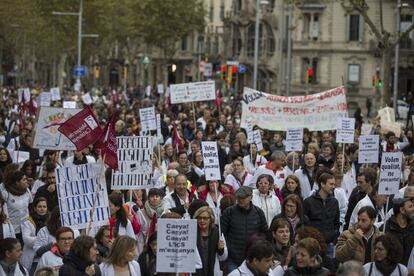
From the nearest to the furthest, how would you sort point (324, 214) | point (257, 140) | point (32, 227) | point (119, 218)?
point (32, 227)
point (119, 218)
point (324, 214)
point (257, 140)

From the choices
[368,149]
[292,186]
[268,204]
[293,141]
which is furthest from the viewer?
[293,141]

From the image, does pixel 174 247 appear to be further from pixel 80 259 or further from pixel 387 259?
pixel 387 259

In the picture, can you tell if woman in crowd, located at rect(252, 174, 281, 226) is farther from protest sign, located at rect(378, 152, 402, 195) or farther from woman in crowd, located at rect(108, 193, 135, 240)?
woman in crowd, located at rect(108, 193, 135, 240)

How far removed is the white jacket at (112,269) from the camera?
391 inches

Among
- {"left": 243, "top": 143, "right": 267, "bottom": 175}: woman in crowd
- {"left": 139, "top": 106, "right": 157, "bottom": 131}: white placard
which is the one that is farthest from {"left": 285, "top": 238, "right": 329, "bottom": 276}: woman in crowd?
{"left": 139, "top": 106, "right": 157, "bottom": 131}: white placard

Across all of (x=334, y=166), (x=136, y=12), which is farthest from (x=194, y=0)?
(x=334, y=166)

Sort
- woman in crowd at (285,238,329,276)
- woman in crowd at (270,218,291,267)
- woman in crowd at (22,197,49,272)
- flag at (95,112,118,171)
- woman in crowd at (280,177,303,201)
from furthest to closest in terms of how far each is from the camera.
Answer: woman in crowd at (280,177,303,201) < flag at (95,112,118,171) < woman in crowd at (22,197,49,272) < woman in crowd at (270,218,291,267) < woman in crowd at (285,238,329,276)

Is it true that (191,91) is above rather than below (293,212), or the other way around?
above

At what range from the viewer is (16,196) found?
13797 millimetres

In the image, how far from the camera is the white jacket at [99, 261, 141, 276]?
9.93m

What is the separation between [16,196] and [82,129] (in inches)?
46.0

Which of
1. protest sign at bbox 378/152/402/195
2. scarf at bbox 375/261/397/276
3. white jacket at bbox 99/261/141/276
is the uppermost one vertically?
protest sign at bbox 378/152/402/195

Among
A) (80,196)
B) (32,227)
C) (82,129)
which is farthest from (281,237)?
(82,129)

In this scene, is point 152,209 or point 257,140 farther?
point 257,140
